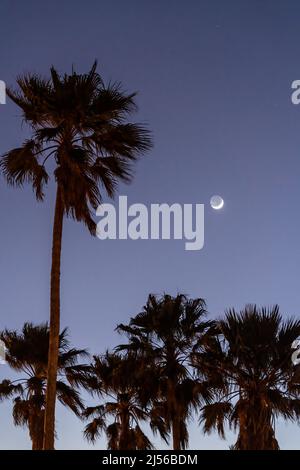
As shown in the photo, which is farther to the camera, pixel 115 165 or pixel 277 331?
pixel 277 331

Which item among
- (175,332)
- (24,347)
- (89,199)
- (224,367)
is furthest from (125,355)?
(89,199)

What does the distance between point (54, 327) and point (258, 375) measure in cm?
756

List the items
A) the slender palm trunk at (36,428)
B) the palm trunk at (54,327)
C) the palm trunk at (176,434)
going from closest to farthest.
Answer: the palm trunk at (54,327), the palm trunk at (176,434), the slender palm trunk at (36,428)

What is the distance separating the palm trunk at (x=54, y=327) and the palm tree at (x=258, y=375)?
21.7 ft

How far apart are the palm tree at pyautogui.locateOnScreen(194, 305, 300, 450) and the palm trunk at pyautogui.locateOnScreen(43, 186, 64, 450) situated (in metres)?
6.61

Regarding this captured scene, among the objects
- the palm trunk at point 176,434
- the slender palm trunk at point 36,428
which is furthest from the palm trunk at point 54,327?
the slender palm trunk at point 36,428

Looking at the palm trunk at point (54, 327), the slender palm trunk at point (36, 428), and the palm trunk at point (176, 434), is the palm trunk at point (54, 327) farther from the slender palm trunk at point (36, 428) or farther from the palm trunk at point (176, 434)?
the slender palm trunk at point (36, 428)

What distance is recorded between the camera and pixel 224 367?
80.0ft

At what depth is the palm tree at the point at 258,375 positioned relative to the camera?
76.5 ft

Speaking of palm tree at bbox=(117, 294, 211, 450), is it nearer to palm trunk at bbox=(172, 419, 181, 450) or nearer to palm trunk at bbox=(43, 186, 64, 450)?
palm trunk at bbox=(172, 419, 181, 450)

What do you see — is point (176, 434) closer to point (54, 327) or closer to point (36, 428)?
point (36, 428)

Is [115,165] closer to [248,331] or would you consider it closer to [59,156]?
[59,156]

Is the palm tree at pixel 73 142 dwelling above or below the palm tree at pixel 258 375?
above
